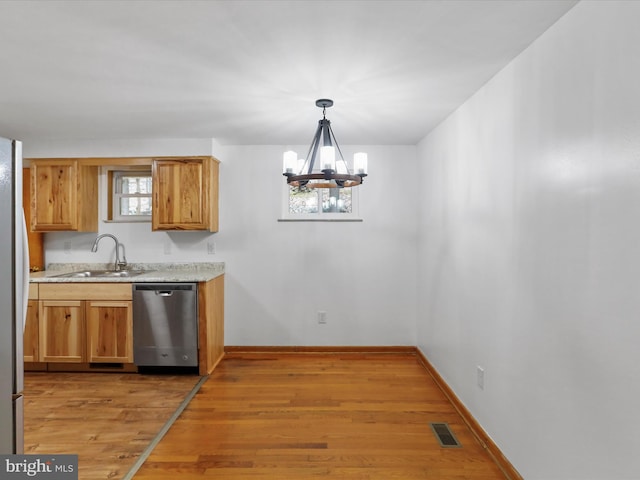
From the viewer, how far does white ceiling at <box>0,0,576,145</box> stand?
172 centimetres

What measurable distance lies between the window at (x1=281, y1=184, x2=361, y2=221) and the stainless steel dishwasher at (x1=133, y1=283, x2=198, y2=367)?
1.42 m

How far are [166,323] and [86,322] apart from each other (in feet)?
2.54

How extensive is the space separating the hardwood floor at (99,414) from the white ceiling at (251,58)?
7.52 feet

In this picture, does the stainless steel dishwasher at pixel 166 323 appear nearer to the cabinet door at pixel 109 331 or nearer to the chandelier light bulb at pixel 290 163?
the cabinet door at pixel 109 331

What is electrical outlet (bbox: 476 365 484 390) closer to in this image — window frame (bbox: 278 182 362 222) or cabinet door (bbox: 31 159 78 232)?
window frame (bbox: 278 182 362 222)

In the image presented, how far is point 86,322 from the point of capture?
3744mm

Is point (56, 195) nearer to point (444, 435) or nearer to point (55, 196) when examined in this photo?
point (55, 196)

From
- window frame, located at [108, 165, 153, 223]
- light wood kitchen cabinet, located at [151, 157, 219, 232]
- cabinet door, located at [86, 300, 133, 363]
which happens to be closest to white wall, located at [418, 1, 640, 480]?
light wood kitchen cabinet, located at [151, 157, 219, 232]

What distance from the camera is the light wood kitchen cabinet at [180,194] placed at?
13.3ft

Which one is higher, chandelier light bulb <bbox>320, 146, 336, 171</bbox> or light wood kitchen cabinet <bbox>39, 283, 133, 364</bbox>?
chandelier light bulb <bbox>320, 146, 336, 171</bbox>

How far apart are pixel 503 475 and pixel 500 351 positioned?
66 centimetres

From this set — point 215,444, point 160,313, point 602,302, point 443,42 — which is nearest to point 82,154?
point 160,313

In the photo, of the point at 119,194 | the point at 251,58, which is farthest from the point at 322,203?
the point at 251,58

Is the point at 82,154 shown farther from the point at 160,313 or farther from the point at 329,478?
the point at 329,478
